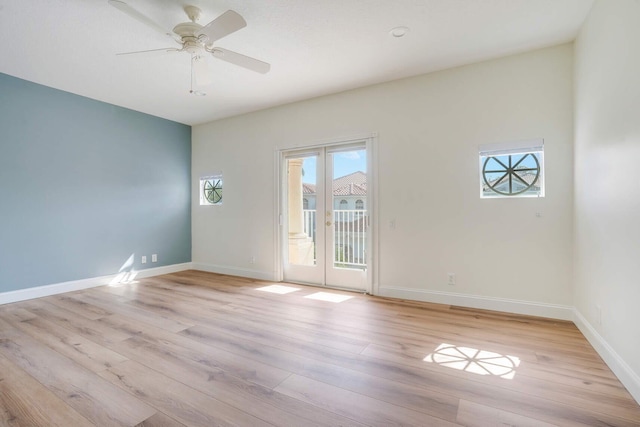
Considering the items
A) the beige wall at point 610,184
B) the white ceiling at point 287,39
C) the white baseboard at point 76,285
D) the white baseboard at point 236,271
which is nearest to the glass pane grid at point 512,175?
the beige wall at point 610,184

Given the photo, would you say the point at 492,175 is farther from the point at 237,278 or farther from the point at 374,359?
Answer: the point at 237,278

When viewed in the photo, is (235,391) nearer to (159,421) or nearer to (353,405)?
(159,421)

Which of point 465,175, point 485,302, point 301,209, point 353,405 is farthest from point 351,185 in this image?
point 353,405

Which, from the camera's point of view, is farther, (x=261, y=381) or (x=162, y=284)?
(x=162, y=284)

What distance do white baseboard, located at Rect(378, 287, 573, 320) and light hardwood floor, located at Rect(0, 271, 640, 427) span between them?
12 cm

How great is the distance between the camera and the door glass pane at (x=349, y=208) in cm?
406

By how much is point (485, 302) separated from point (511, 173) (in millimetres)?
1440

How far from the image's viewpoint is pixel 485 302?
10.7 feet

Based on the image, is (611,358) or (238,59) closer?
(611,358)

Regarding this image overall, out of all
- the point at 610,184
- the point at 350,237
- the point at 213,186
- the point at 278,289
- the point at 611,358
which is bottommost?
the point at 278,289

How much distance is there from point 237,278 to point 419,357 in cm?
348

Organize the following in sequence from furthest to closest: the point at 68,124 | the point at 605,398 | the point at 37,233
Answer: the point at 68,124 < the point at 37,233 < the point at 605,398

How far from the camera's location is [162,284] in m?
4.52

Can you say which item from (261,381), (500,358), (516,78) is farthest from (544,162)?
(261,381)
